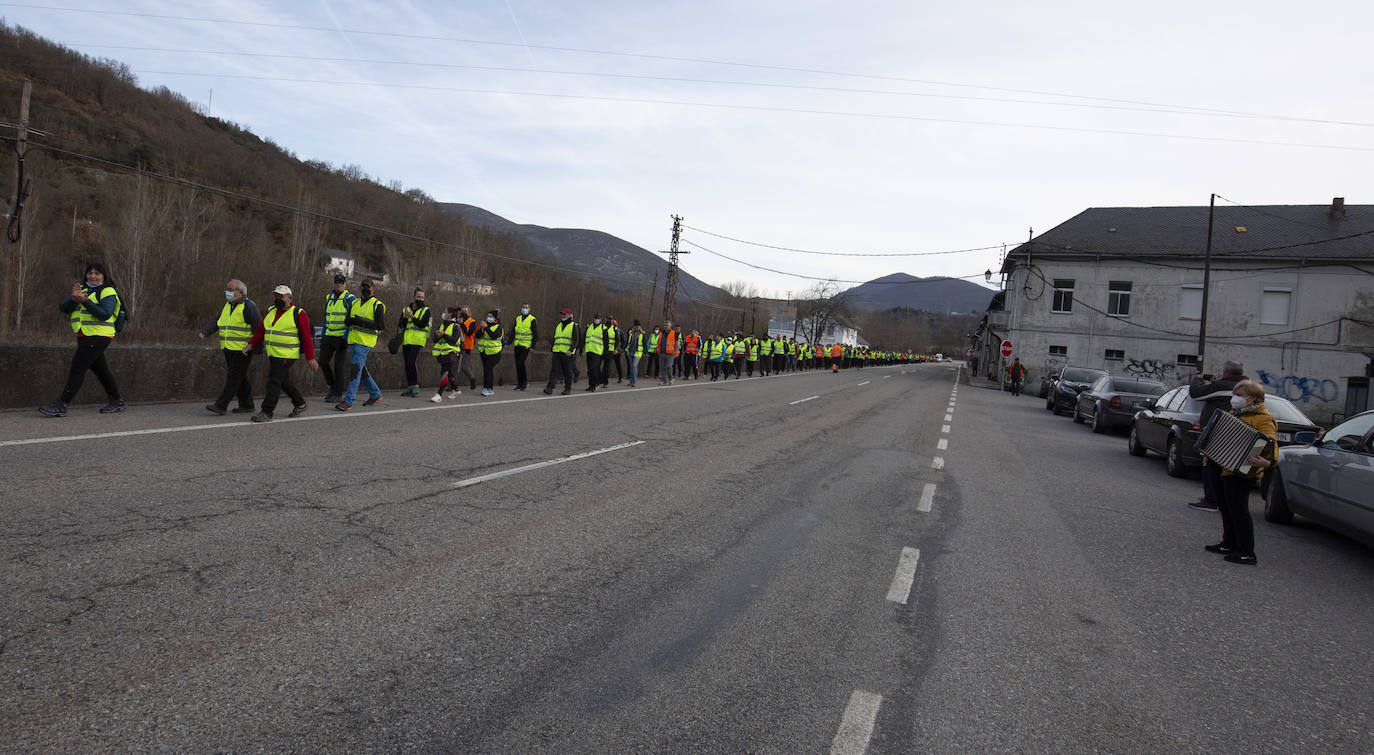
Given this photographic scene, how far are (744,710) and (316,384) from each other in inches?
501

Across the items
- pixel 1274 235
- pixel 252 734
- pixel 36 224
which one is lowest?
pixel 252 734

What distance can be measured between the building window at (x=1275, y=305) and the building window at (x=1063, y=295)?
859 cm

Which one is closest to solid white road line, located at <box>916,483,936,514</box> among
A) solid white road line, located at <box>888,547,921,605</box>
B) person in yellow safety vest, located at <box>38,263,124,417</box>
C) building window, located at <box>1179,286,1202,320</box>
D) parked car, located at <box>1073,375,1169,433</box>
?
solid white road line, located at <box>888,547,921,605</box>

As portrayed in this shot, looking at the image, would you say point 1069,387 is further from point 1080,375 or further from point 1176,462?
point 1176,462

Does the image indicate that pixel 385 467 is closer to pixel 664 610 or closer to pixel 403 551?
pixel 403 551

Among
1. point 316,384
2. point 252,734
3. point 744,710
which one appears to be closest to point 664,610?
point 744,710

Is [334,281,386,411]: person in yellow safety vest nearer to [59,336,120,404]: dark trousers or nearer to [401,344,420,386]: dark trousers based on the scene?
[401,344,420,386]: dark trousers

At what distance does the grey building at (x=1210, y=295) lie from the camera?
3778 centimetres

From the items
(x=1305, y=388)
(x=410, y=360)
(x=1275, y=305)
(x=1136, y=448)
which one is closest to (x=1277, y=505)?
(x=1136, y=448)

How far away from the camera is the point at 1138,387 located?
1773 centimetres

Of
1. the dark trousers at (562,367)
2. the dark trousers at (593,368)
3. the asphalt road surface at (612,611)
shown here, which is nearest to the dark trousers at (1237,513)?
the asphalt road surface at (612,611)

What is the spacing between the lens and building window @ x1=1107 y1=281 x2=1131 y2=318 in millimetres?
41375

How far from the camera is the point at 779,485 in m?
7.84

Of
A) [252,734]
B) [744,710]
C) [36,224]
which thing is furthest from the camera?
[36,224]
